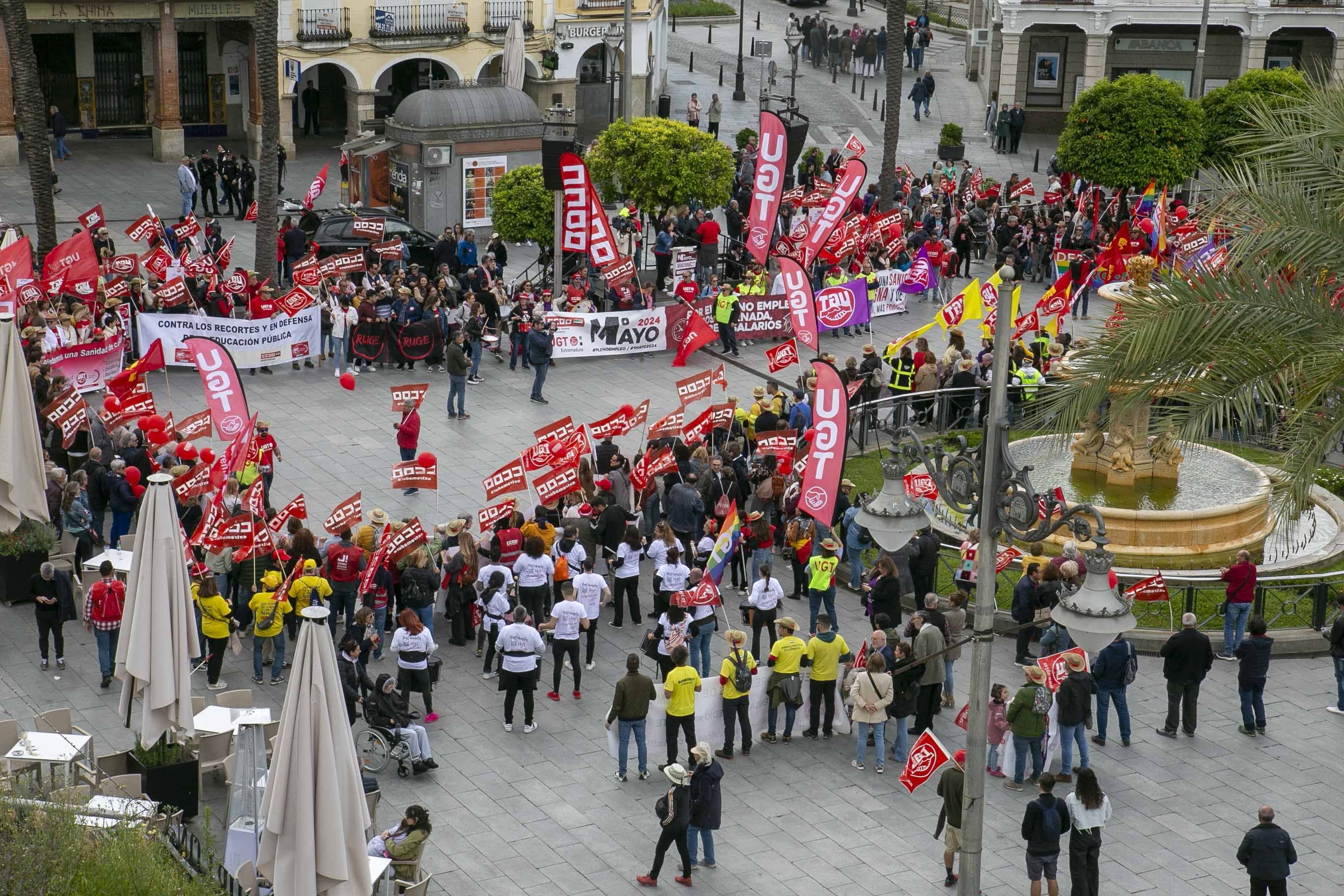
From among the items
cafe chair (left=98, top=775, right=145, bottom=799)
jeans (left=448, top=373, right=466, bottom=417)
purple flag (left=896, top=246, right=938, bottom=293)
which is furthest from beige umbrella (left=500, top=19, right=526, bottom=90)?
cafe chair (left=98, top=775, right=145, bottom=799)

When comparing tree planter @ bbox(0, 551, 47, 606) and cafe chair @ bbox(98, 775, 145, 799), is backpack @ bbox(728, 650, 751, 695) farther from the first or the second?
tree planter @ bbox(0, 551, 47, 606)

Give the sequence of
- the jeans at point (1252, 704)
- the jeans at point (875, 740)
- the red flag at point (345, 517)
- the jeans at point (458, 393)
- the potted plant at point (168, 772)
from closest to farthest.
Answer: the potted plant at point (168, 772)
the jeans at point (875, 740)
the jeans at point (1252, 704)
the red flag at point (345, 517)
the jeans at point (458, 393)

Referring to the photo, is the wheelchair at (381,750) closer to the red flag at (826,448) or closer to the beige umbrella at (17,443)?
the beige umbrella at (17,443)

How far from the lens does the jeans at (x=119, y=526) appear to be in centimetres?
2381

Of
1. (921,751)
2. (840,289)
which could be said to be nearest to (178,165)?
(840,289)

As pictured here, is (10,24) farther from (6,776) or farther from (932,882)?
(932,882)

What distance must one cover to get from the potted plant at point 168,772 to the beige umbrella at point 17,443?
4.49 m

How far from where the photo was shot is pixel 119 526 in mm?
24016

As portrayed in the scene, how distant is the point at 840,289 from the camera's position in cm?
3262

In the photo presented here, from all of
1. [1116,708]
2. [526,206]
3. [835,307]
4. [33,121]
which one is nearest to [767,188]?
[835,307]

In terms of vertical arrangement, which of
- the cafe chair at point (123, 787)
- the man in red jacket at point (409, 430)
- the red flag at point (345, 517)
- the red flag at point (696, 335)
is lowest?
the cafe chair at point (123, 787)

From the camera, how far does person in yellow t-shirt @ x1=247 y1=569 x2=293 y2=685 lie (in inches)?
811

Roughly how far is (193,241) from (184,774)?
682 inches

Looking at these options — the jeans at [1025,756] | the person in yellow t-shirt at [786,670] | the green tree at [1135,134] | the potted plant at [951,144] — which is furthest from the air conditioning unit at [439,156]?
the jeans at [1025,756]
